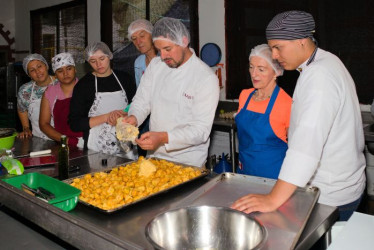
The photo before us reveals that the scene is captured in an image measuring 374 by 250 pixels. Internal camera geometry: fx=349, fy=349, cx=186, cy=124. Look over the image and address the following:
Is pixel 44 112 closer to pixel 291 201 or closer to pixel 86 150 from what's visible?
pixel 86 150

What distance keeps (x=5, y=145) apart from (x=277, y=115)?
→ 1.90 metres

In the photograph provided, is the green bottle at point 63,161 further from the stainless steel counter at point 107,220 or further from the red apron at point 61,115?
the red apron at point 61,115

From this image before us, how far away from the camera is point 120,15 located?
232 inches

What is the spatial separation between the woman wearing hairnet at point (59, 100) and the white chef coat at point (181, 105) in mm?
858

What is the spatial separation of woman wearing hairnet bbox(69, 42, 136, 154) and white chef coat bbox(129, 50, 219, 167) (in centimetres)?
41

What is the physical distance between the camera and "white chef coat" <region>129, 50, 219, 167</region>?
88.7 inches

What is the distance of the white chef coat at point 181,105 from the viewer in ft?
7.39

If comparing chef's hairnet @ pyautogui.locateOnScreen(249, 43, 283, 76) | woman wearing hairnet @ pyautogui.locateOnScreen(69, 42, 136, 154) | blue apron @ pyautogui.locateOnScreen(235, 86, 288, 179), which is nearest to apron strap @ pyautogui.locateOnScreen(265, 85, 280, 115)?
blue apron @ pyautogui.locateOnScreen(235, 86, 288, 179)

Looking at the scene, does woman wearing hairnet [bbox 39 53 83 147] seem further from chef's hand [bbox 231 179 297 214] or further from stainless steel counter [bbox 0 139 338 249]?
chef's hand [bbox 231 179 297 214]

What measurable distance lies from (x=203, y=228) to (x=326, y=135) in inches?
24.1

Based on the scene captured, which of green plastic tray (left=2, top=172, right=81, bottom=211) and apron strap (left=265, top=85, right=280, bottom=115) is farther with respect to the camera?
apron strap (left=265, top=85, right=280, bottom=115)

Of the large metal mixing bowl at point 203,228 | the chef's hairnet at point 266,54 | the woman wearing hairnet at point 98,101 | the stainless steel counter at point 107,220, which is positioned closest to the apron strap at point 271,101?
the chef's hairnet at point 266,54

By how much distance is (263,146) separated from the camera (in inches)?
90.0

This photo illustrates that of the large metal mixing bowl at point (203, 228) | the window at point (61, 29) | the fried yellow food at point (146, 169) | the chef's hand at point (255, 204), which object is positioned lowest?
the large metal mixing bowl at point (203, 228)
